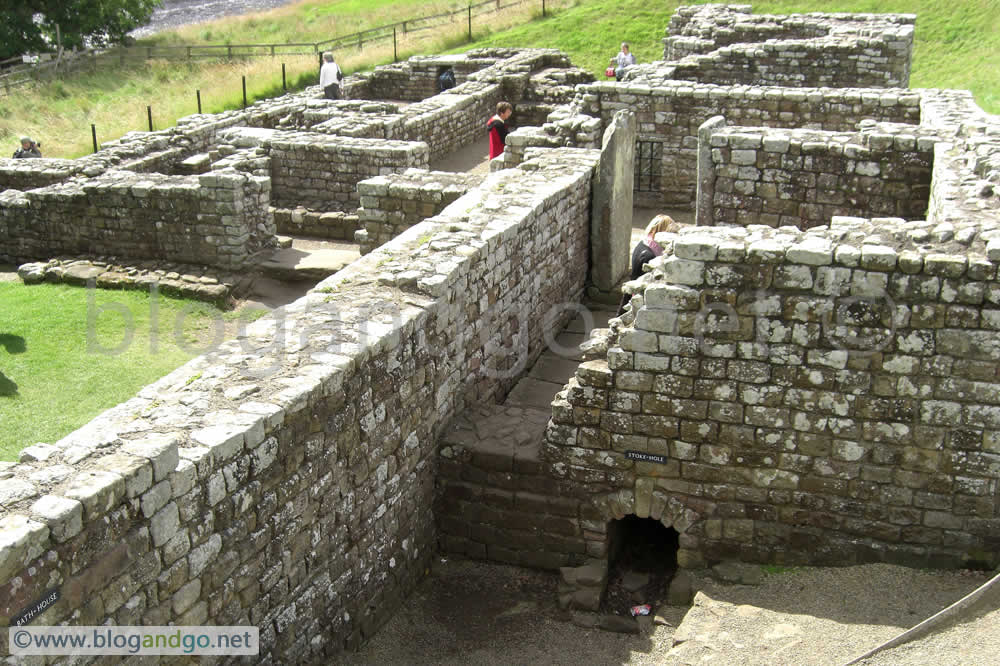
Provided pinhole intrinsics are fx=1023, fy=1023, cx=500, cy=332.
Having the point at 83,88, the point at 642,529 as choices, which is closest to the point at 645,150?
the point at 642,529

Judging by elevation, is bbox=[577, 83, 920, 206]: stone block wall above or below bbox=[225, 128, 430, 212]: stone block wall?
above

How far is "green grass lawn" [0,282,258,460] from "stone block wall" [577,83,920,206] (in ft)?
21.7

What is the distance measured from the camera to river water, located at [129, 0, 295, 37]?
6638 centimetres

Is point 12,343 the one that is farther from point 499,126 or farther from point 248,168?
point 499,126

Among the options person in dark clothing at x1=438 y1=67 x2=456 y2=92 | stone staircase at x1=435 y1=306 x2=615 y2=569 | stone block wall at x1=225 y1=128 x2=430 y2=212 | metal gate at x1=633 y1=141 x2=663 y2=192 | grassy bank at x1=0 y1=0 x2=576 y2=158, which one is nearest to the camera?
stone staircase at x1=435 y1=306 x2=615 y2=569

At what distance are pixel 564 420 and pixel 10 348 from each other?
7.80m

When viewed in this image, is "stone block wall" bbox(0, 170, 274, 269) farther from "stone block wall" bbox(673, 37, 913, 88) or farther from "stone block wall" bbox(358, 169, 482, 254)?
"stone block wall" bbox(673, 37, 913, 88)

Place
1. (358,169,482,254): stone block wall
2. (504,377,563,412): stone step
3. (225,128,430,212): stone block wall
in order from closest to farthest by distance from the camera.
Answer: (504,377,563,412): stone step, (358,169,482,254): stone block wall, (225,128,430,212): stone block wall

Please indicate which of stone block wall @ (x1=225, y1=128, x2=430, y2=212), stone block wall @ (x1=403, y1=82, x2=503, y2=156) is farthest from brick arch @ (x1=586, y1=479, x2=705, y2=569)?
→ stone block wall @ (x1=403, y1=82, x2=503, y2=156)

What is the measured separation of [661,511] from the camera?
8281mm

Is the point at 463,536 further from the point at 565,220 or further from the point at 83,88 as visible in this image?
the point at 83,88

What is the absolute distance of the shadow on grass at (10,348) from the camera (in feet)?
37.5

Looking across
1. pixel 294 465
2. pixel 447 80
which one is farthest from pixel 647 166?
pixel 447 80

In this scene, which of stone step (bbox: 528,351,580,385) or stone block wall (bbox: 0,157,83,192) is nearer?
stone step (bbox: 528,351,580,385)
